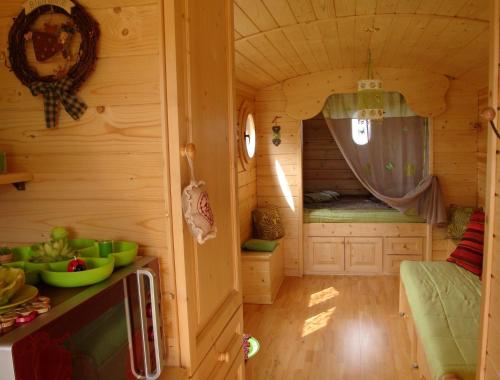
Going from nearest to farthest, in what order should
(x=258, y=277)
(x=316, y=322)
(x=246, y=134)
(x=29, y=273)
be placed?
1. (x=29, y=273)
2. (x=316, y=322)
3. (x=258, y=277)
4. (x=246, y=134)

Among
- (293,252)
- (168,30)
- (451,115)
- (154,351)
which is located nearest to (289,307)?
(293,252)

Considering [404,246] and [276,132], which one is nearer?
[404,246]

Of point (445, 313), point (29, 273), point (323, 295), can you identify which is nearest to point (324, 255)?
point (323, 295)

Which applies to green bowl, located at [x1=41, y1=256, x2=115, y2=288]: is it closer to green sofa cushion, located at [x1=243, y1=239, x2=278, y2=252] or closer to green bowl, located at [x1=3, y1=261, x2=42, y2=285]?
green bowl, located at [x1=3, y1=261, x2=42, y2=285]

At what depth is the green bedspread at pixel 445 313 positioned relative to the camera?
86.0 inches

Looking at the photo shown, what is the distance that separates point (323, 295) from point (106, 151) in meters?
3.77

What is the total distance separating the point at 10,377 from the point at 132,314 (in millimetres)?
380

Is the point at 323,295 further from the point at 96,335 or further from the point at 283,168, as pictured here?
the point at 96,335

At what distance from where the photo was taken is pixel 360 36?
11.0 ft

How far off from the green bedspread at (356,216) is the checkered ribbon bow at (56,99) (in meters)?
4.28

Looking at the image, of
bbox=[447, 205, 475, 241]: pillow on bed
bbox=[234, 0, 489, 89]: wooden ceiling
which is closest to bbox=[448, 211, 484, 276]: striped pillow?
bbox=[447, 205, 475, 241]: pillow on bed

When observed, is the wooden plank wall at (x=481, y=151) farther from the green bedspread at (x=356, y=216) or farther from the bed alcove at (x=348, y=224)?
the green bedspread at (x=356, y=216)

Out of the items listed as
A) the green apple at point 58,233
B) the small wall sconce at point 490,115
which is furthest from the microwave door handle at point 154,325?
the small wall sconce at point 490,115

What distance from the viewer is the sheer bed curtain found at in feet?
16.4
